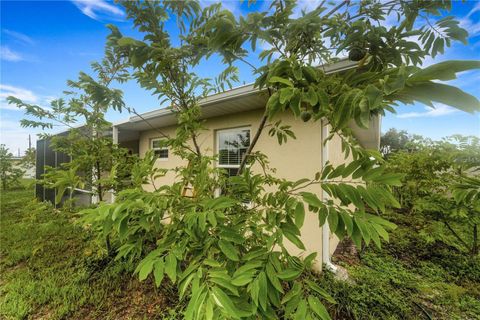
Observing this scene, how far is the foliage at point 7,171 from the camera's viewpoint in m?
11.0

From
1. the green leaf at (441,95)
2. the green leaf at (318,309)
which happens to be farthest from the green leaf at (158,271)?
the green leaf at (441,95)

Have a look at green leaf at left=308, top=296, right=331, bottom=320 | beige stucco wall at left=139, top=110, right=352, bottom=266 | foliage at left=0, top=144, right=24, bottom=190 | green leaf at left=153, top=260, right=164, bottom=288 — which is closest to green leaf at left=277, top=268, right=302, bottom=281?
green leaf at left=308, top=296, right=331, bottom=320

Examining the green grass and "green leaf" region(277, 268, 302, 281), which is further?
the green grass

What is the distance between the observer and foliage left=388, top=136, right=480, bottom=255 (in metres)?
3.11

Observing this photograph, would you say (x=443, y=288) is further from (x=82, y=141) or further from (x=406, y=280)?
(x=82, y=141)

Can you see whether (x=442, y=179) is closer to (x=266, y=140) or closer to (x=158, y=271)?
(x=266, y=140)

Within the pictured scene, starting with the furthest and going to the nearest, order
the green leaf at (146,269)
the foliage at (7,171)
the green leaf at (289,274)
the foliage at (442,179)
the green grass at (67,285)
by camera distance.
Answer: the foliage at (7,171) < the foliage at (442,179) < the green grass at (67,285) < the green leaf at (289,274) < the green leaf at (146,269)

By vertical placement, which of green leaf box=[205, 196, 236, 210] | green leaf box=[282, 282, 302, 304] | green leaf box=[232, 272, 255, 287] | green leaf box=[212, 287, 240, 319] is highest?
green leaf box=[205, 196, 236, 210]

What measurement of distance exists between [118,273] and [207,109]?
3285 mm

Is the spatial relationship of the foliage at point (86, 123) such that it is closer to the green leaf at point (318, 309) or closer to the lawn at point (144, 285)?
the lawn at point (144, 285)

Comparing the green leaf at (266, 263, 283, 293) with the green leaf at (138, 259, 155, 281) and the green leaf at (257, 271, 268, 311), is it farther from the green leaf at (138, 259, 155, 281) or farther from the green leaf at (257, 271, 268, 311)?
the green leaf at (138, 259, 155, 281)

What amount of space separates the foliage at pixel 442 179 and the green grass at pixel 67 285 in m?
4.53

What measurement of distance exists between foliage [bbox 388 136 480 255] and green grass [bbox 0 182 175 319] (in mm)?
4528

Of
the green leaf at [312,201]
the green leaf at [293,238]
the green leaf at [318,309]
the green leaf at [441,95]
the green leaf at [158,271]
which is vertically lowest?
the green leaf at [318,309]
